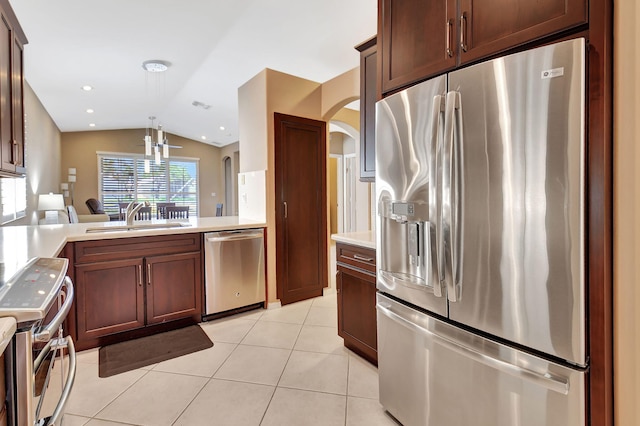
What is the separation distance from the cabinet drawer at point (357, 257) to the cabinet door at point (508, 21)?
123cm

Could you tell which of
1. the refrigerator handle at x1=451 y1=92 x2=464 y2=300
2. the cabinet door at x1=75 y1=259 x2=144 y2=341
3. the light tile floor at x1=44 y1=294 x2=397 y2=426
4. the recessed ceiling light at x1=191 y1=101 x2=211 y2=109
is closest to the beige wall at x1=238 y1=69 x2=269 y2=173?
the cabinet door at x1=75 y1=259 x2=144 y2=341

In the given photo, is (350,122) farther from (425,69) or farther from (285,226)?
(425,69)

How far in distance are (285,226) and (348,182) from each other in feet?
14.5

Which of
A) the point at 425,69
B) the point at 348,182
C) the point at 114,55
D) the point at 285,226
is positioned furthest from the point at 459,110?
the point at 348,182

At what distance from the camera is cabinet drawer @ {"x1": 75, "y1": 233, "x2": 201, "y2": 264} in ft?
7.78

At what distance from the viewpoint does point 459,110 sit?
123 cm

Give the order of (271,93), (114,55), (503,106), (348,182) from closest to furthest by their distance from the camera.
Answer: (503,106) < (271,93) < (114,55) < (348,182)

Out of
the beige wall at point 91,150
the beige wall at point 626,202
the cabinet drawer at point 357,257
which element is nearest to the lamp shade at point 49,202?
the beige wall at point 91,150

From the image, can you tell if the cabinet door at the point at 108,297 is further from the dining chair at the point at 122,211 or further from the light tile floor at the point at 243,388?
the dining chair at the point at 122,211

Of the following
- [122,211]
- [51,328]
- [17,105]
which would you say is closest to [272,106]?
Answer: [17,105]

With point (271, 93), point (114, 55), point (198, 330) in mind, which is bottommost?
point (198, 330)

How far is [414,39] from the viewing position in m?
1.50

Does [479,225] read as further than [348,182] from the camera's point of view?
No

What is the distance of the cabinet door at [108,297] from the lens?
2.36 m
